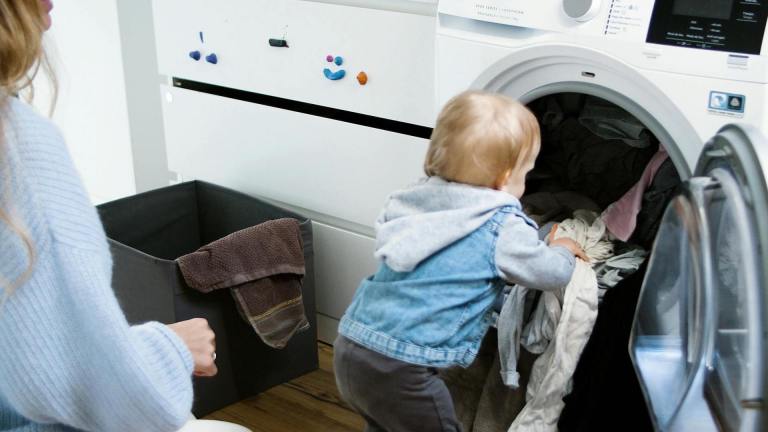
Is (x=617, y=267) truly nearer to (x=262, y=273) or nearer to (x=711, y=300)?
(x=711, y=300)

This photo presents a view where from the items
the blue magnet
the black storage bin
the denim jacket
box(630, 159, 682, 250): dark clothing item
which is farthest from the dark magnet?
box(630, 159, 682, 250): dark clothing item

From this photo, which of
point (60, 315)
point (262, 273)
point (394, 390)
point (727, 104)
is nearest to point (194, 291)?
point (262, 273)

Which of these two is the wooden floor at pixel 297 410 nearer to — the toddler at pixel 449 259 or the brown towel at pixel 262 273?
the brown towel at pixel 262 273

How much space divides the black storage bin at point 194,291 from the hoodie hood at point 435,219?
1.78 feet

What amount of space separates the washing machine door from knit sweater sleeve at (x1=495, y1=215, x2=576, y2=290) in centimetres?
16

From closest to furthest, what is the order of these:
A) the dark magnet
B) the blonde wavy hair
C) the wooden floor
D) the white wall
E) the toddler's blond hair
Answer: the blonde wavy hair < the toddler's blond hair < the wooden floor < the dark magnet < the white wall

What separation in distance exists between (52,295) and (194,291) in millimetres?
916

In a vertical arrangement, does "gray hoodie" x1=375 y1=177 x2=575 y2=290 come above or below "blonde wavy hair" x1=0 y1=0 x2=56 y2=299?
below

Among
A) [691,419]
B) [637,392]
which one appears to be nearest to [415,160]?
[637,392]

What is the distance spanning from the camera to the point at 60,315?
2.95ft

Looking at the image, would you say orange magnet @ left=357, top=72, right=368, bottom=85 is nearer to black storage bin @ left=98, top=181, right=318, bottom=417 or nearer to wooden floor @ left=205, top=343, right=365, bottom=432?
black storage bin @ left=98, top=181, right=318, bottom=417

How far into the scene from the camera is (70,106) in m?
2.69

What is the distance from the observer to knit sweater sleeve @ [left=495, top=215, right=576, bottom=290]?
54.9 inches

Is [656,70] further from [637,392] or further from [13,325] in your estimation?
[13,325]
